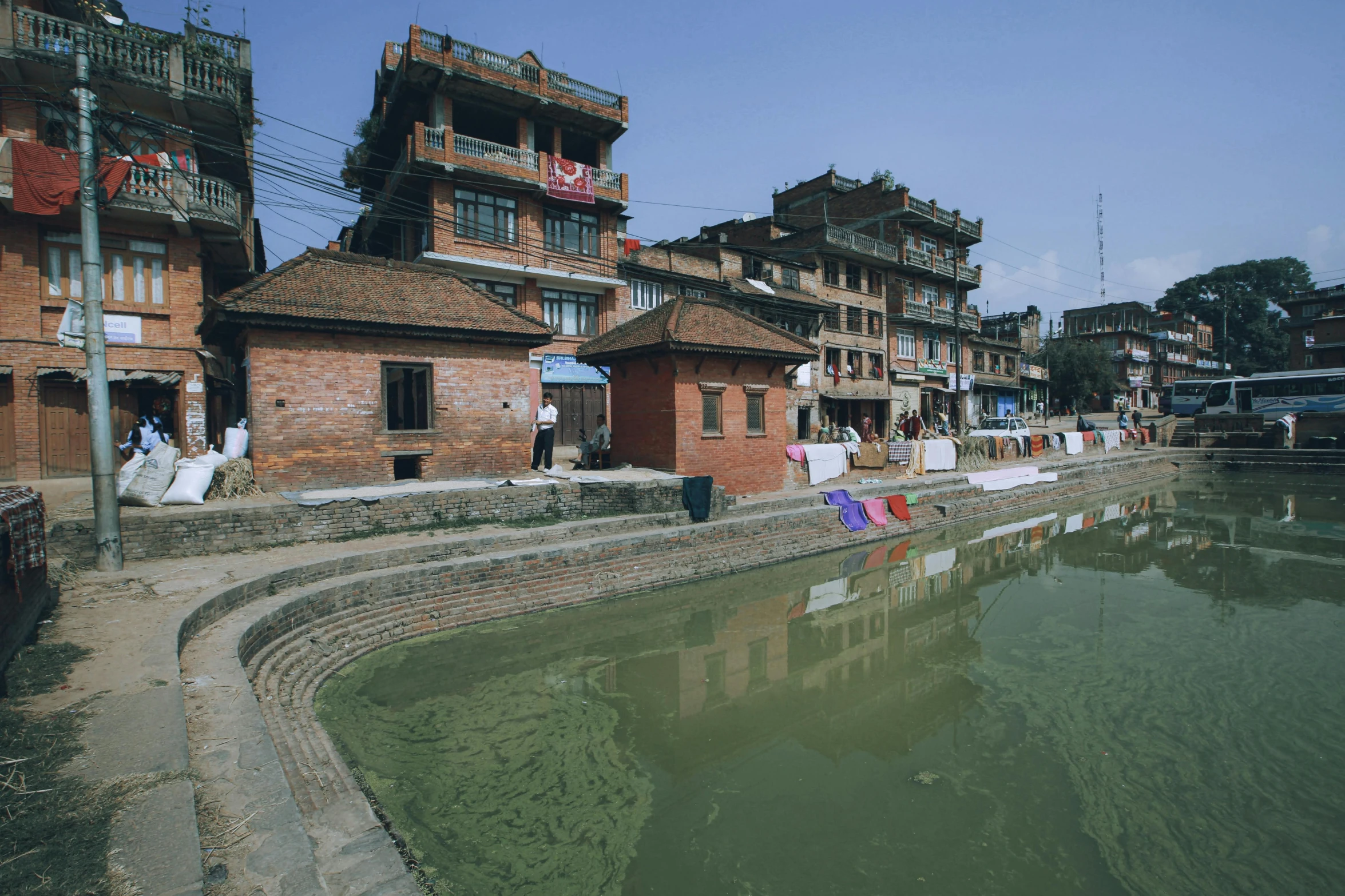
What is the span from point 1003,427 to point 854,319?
27.7 feet

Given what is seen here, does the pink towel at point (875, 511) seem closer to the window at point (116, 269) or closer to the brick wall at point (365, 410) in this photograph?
the brick wall at point (365, 410)

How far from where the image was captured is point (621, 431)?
16328 mm

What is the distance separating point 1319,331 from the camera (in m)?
45.9

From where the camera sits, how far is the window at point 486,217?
20328 mm

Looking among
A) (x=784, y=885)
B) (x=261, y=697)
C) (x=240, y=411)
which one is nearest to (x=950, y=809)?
(x=784, y=885)

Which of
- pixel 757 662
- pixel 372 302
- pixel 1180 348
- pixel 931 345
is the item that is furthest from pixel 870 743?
pixel 1180 348

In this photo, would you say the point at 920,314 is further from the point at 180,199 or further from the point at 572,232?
the point at 180,199

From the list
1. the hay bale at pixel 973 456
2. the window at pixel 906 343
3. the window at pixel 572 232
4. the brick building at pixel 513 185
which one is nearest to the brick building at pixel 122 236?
the brick building at pixel 513 185

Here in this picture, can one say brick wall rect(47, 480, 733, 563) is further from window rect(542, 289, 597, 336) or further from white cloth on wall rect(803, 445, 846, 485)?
window rect(542, 289, 597, 336)

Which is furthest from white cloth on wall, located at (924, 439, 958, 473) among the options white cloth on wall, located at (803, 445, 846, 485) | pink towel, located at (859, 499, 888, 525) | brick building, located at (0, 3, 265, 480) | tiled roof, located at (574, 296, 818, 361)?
brick building, located at (0, 3, 265, 480)

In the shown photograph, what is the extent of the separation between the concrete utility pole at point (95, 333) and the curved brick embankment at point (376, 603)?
213 centimetres

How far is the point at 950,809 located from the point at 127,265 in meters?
19.1

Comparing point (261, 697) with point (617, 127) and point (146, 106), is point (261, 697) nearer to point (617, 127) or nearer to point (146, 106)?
point (146, 106)

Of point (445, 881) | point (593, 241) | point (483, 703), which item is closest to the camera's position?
point (445, 881)
